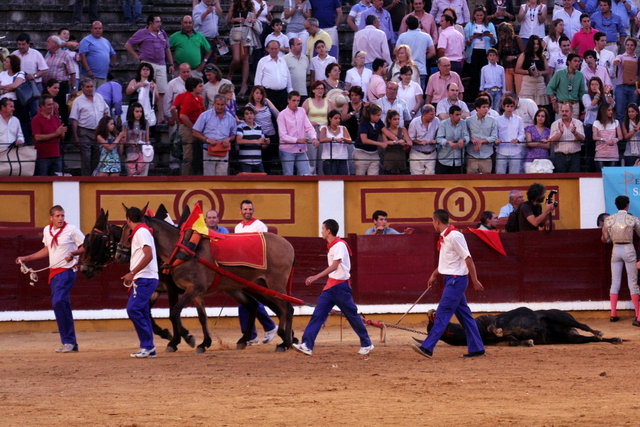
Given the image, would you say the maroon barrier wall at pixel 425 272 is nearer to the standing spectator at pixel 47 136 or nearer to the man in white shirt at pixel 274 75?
the standing spectator at pixel 47 136

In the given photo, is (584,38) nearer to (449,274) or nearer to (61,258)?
(449,274)

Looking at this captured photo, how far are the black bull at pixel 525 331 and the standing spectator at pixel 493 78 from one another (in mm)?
5575

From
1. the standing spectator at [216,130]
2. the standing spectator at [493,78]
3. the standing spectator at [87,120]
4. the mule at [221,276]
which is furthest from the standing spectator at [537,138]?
the standing spectator at [87,120]

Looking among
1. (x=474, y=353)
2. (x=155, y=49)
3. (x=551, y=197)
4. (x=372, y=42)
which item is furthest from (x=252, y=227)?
(x=372, y=42)

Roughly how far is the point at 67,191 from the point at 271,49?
3.94 metres

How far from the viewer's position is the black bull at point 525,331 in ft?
40.1

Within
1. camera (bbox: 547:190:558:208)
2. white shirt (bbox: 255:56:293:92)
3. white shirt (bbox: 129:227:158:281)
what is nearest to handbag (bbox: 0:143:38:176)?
white shirt (bbox: 255:56:293:92)

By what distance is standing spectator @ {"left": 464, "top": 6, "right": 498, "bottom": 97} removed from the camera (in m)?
17.7

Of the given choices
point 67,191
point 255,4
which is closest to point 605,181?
point 255,4

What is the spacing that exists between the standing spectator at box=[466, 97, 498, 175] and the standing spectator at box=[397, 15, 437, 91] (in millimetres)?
2091

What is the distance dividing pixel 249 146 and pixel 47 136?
3026 millimetres

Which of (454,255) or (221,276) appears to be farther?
(221,276)

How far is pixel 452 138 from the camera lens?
15.5 meters

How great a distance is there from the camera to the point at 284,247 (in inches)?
480
